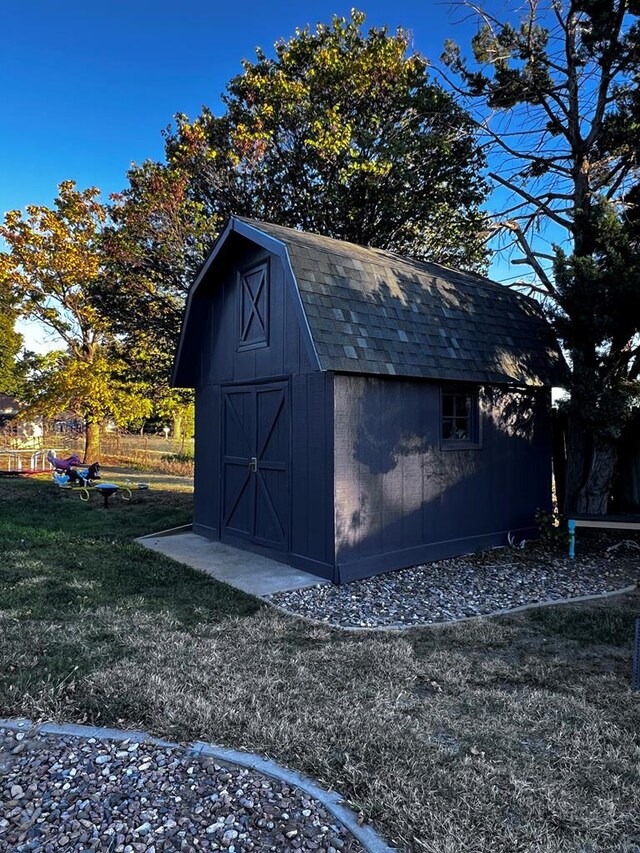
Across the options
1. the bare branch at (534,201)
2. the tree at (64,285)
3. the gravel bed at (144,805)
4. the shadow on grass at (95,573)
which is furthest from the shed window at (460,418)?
the tree at (64,285)

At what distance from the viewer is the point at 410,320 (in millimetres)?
7293

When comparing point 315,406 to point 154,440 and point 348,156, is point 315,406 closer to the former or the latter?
point 348,156

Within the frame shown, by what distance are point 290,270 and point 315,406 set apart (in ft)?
5.48

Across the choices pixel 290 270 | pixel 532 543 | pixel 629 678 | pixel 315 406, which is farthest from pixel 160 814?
pixel 532 543

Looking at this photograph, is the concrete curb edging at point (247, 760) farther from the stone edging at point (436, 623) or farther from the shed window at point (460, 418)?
the shed window at point (460, 418)

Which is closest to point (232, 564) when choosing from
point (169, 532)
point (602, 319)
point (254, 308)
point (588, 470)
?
point (169, 532)

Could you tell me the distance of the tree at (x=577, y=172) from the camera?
7.57 meters

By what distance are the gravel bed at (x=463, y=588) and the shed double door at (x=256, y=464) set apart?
1529 millimetres

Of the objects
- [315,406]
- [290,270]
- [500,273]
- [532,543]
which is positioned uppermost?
[500,273]

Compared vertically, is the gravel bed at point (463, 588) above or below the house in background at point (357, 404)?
below

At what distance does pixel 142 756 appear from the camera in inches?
108

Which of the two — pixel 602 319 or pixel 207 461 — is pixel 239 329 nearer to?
pixel 207 461

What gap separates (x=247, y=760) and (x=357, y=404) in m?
4.38

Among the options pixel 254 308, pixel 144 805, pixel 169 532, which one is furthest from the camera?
pixel 169 532
